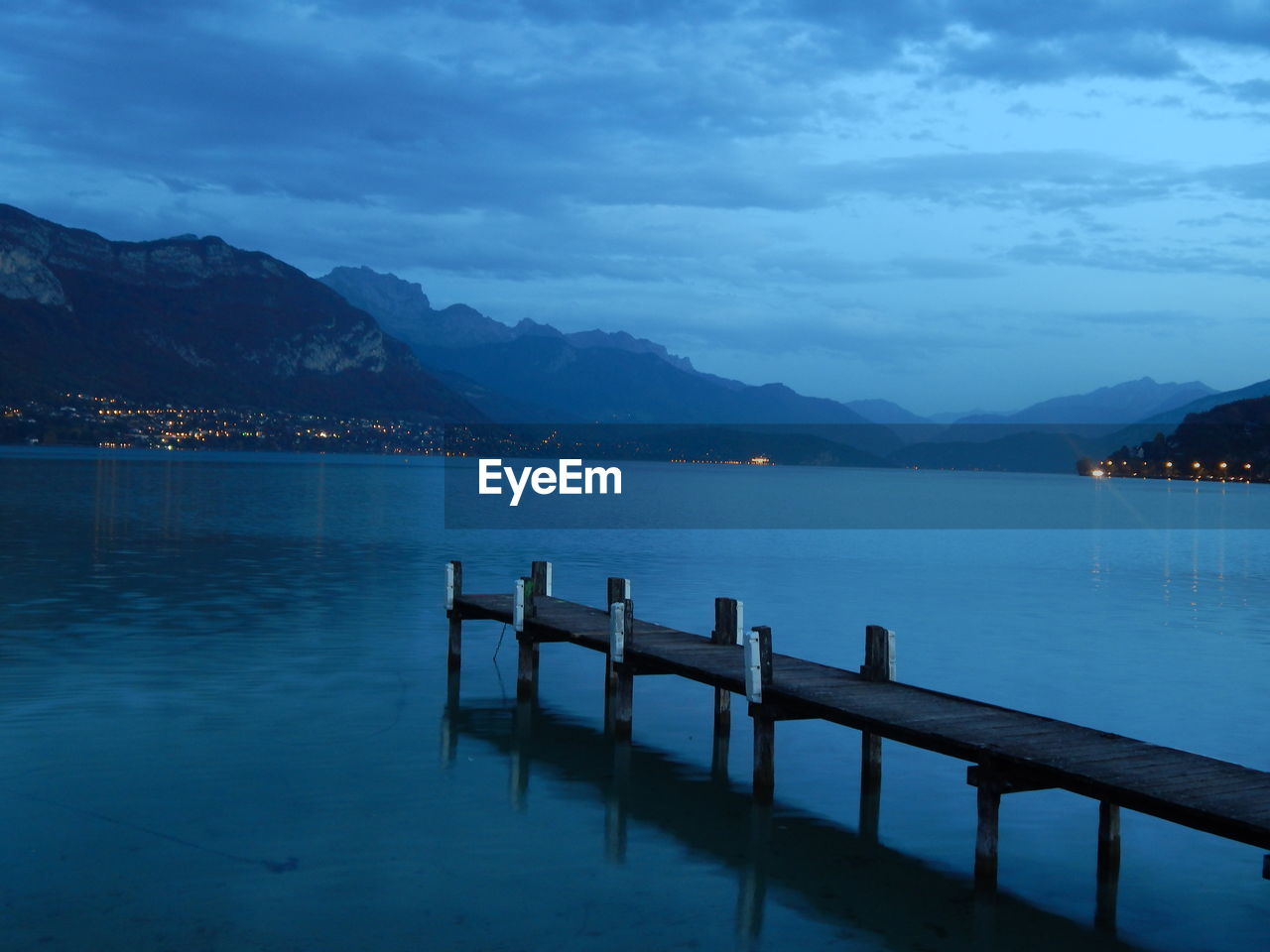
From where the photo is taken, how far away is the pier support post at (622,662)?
68.8 feet

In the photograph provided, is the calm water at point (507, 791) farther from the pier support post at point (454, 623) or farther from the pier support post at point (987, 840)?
the pier support post at point (454, 623)

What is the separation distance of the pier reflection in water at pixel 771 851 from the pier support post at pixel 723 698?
614 mm

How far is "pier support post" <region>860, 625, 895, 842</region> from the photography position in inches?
707

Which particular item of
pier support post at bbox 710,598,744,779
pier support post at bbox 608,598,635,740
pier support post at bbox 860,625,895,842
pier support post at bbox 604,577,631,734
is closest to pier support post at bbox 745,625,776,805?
pier support post at bbox 860,625,895,842

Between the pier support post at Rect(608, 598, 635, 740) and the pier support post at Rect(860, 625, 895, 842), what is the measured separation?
4.01 metres

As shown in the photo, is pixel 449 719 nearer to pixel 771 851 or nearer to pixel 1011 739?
pixel 771 851

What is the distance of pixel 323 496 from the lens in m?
115

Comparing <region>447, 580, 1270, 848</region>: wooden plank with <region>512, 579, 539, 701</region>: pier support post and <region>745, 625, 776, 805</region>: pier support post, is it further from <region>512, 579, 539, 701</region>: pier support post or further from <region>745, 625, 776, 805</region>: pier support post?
<region>512, 579, 539, 701</region>: pier support post

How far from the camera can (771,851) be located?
619 inches

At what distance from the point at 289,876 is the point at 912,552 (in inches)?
2334

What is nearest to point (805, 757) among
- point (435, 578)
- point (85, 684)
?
point (85, 684)

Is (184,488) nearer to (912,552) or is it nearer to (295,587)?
(912,552)

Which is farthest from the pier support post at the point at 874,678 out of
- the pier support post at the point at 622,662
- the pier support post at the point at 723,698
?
the pier support post at the point at 622,662

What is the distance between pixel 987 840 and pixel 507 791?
679 cm
